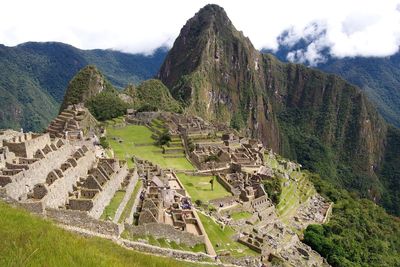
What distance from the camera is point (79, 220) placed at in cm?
1814

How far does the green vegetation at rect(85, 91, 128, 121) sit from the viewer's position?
78.9 m

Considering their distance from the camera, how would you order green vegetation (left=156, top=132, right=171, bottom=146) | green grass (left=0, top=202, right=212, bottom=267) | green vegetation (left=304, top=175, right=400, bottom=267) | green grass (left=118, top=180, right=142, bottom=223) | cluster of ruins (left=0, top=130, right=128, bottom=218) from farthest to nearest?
green vegetation (left=156, top=132, right=171, bottom=146) → green vegetation (left=304, top=175, right=400, bottom=267) → green grass (left=118, top=180, right=142, bottom=223) → cluster of ruins (left=0, top=130, right=128, bottom=218) → green grass (left=0, top=202, right=212, bottom=267)

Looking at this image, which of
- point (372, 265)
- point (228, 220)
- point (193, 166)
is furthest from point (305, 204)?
point (228, 220)

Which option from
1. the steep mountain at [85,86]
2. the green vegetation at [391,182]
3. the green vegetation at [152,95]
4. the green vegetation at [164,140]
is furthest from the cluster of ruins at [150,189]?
the green vegetation at [391,182]

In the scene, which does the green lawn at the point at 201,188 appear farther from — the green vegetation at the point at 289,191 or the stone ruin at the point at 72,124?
the stone ruin at the point at 72,124

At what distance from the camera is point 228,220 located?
A: 33156mm

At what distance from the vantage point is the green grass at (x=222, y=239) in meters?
27.2

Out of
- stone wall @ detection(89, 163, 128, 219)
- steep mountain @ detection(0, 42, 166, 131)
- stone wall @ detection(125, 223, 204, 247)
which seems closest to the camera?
stone wall @ detection(89, 163, 128, 219)

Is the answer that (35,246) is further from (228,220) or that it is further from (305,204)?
(305,204)

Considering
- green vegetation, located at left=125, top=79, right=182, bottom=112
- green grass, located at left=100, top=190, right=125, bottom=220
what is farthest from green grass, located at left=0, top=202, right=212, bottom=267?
green vegetation, located at left=125, top=79, right=182, bottom=112

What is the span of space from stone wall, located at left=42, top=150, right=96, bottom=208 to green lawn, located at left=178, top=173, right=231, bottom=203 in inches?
428

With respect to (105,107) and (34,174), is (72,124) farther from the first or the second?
(105,107)

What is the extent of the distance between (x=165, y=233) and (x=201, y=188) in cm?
1693

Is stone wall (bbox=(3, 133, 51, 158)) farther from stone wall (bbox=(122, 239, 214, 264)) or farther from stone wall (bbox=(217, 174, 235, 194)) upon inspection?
stone wall (bbox=(217, 174, 235, 194))
